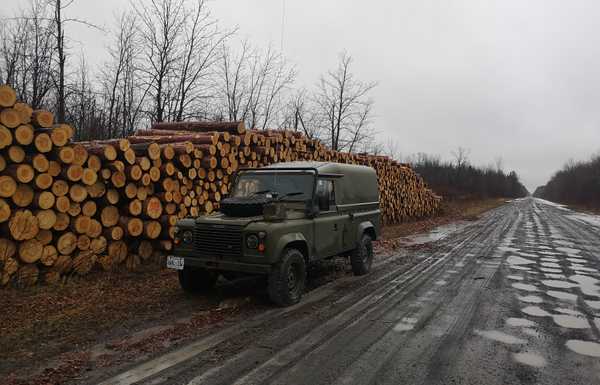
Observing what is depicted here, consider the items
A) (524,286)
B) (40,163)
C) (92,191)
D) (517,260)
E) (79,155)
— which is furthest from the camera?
(517,260)

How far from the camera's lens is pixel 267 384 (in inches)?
144

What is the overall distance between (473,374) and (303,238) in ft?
10.1

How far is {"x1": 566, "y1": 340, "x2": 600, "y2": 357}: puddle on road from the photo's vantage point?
454 cm

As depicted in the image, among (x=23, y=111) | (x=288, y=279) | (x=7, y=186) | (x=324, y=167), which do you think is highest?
(x=23, y=111)

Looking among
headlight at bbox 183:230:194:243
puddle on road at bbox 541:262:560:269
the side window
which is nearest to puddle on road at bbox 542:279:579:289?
puddle on road at bbox 541:262:560:269

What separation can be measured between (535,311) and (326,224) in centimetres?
339

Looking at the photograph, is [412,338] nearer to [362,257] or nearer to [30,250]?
[362,257]

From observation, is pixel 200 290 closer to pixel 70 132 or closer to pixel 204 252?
pixel 204 252

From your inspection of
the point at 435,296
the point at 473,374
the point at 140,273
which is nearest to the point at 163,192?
the point at 140,273

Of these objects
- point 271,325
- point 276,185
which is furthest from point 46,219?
point 271,325

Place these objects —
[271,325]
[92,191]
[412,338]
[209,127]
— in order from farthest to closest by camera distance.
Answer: [209,127], [92,191], [271,325], [412,338]

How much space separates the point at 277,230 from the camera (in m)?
5.90

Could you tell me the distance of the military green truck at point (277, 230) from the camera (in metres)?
5.89

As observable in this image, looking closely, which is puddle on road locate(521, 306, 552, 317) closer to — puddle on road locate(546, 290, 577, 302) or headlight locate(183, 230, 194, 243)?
puddle on road locate(546, 290, 577, 302)
